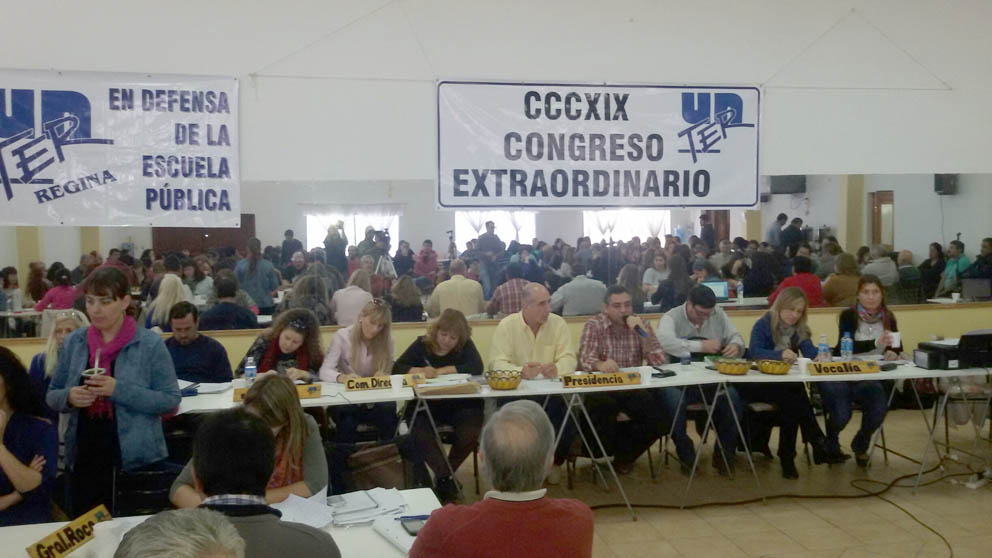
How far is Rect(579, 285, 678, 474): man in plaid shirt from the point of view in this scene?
502 centimetres

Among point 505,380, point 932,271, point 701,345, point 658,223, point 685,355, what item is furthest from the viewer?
point 932,271

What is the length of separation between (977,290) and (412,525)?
675 centimetres

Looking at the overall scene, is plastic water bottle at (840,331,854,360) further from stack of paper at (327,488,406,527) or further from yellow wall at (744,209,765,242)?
stack of paper at (327,488,406,527)

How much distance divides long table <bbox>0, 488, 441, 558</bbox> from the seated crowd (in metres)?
0.29

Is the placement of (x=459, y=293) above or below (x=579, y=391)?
above

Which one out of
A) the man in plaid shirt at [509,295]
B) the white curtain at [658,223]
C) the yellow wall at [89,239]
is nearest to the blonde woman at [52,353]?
the yellow wall at [89,239]

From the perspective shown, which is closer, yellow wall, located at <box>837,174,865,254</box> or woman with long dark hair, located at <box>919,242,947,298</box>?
yellow wall, located at <box>837,174,865,254</box>

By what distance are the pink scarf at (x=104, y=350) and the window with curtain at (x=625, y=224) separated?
11.2ft

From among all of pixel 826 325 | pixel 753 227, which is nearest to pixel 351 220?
pixel 753 227

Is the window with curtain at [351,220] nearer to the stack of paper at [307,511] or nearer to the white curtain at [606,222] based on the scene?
the white curtain at [606,222]

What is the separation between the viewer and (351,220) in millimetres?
6180

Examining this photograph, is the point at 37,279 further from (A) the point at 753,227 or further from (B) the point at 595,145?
(A) the point at 753,227

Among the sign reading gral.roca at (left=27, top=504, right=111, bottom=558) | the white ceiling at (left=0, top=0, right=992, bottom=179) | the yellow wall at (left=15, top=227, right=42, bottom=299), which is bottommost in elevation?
the sign reading gral.roca at (left=27, top=504, right=111, bottom=558)

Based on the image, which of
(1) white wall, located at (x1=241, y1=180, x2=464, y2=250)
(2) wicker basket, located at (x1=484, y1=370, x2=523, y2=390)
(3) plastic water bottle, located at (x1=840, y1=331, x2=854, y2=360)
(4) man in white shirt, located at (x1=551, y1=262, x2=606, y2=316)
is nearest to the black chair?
(2) wicker basket, located at (x1=484, y1=370, x2=523, y2=390)
